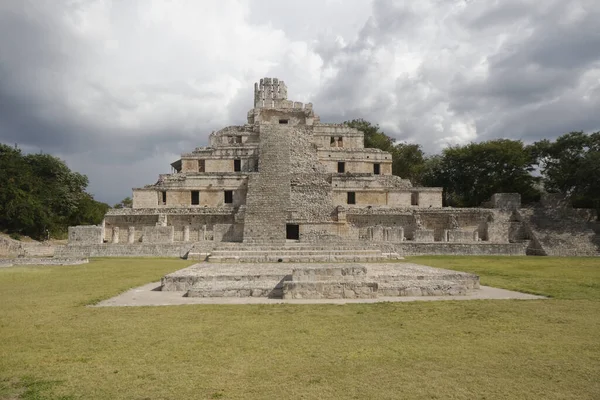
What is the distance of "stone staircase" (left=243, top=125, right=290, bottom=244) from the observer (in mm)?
23734

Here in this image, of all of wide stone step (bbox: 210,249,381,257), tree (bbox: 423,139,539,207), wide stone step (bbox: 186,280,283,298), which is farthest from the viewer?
tree (bbox: 423,139,539,207)

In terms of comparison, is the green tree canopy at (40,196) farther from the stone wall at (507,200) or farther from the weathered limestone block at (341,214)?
the stone wall at (507,200)

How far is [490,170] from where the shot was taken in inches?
1503

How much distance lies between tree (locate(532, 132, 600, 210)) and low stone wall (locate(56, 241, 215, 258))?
28934 mm

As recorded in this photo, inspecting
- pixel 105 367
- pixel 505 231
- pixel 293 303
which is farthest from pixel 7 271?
pixel 505 231

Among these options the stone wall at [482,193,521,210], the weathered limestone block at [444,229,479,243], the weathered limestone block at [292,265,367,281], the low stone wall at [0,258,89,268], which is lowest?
the low stone wall at [0,258,89,268]

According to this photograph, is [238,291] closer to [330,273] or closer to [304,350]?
Answer: [330,273]

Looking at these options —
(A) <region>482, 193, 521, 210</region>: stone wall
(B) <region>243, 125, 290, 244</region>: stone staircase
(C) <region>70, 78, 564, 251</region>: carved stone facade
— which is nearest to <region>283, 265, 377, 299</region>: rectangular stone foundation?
(C) <region>70, 78, 564, 251</region>: carved stone facade

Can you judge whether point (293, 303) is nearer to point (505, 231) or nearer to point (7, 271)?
point (7, 271)

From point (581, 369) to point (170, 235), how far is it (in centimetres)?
2247

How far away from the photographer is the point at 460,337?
6141mm

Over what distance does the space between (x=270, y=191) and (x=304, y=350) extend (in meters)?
21.8

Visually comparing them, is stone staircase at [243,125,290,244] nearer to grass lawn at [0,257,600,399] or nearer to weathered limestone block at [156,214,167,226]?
weathered limestone block at [156,214,167,226]

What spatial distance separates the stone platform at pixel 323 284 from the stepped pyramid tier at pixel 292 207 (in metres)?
9.63
